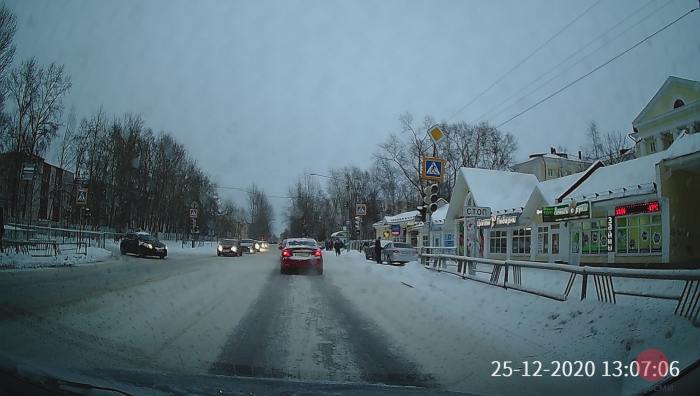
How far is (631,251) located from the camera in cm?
1959

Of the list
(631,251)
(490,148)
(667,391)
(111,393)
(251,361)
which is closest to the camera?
(111,393)

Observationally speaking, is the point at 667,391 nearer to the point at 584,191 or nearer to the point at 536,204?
the point at 584,191

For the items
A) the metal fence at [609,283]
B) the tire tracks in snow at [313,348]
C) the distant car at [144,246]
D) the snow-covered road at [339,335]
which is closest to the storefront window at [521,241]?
the metal fence at [609,283]

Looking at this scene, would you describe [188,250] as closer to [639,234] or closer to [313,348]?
[639,234]

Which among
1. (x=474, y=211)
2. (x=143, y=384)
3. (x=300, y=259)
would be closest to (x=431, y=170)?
(x=474, y=211)

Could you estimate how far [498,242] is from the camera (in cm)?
3241

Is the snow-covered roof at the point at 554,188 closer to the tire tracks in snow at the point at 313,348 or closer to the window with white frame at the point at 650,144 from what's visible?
the window with white frame at the point at 650,144

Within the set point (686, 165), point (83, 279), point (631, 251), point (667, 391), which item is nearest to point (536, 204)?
point (631, 251)

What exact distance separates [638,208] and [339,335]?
17.2 meters

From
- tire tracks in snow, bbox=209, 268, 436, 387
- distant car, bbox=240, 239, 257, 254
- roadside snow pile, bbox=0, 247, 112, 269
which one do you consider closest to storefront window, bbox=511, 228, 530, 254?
tire tracks in snow, bbox=209, 268, 436, 387

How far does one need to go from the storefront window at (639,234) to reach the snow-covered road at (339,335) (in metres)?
11.3

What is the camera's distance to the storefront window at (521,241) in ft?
95.0

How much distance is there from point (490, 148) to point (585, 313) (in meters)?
53.5

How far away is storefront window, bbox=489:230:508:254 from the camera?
31.7 m
